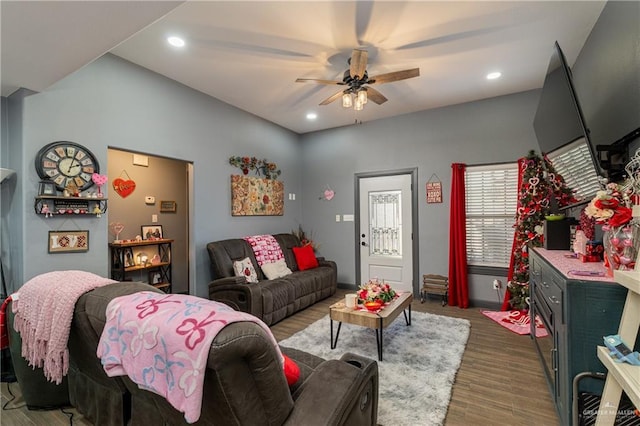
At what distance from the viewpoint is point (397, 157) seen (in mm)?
4969

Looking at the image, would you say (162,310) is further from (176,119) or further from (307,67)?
(176,119)

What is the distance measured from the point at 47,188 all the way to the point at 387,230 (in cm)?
437

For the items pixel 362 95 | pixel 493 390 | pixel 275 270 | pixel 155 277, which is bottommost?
pixel 493 390

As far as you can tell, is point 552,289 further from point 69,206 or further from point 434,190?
point 69,206

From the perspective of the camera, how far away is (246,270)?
393cm

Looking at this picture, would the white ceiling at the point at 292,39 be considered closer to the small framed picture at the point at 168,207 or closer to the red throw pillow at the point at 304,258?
the small framed picture at the point at 168,207

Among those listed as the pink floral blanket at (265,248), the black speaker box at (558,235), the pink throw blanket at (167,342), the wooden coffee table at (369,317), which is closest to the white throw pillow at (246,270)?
the pink floral blanket at (265,248)

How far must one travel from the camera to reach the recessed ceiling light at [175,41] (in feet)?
8.95

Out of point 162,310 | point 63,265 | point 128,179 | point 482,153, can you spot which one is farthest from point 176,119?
point 482,153

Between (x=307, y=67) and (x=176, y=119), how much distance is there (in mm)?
1764

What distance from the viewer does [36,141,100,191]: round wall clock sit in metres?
2.58

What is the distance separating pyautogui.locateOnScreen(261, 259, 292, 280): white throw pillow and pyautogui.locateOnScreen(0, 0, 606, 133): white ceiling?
2.42 meters

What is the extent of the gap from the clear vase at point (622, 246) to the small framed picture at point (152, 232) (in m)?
5.27

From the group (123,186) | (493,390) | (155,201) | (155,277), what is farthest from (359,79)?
(155,277)
